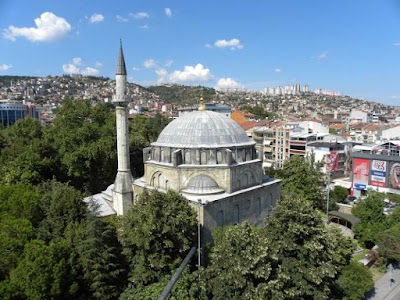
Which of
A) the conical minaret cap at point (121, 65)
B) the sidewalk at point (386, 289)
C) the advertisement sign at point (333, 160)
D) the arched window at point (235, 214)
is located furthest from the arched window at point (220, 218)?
the advertisement sign at point (333, 160)

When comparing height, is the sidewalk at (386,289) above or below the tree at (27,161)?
below

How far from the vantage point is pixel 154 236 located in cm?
1358

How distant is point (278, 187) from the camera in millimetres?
22359

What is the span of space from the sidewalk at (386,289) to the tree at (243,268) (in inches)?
326

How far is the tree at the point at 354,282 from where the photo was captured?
16.0 meters

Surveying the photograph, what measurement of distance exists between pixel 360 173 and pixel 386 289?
1836 cm

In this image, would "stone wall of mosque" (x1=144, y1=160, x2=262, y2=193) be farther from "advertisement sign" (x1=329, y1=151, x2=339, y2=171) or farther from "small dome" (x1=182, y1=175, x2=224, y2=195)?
"advertisement sign" (x1=329, y1=151, x2=339, y2=171)

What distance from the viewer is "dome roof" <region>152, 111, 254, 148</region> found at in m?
19.7

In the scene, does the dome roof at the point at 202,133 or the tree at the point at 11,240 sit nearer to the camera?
the tree at the point at 11,240

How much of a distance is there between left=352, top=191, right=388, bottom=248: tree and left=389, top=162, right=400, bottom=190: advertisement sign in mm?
9197

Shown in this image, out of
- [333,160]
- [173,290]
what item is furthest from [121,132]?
[333,160]

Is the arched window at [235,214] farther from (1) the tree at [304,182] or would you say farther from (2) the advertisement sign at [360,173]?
(2) the advertisement sign at [360,173]

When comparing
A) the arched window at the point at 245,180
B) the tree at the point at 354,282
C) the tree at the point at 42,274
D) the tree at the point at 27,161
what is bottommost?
the tree at the point at 354,282

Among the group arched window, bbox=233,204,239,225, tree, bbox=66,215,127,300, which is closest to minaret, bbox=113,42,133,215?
tree, bbox=66,215,127,300
